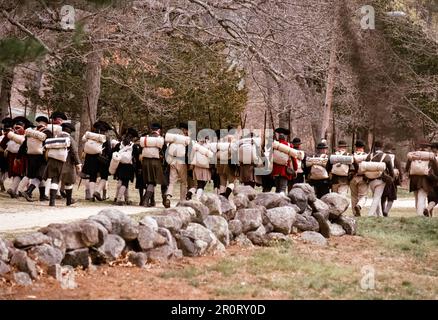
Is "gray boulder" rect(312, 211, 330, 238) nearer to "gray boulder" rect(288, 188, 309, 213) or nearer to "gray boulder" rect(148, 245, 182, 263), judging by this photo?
"gray boulder" rect(288, 188, 309, 213)

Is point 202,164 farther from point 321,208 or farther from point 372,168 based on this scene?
point 321,208

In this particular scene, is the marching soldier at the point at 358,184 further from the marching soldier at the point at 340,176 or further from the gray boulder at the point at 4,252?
the gray boulder at the point at 4,252

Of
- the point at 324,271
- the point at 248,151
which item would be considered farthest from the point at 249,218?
the point at 248,151

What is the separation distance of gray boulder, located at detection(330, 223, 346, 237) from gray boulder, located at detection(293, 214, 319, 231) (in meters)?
0.44

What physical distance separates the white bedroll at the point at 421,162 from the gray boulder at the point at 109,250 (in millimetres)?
9423

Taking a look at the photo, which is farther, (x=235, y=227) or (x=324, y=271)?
(x=235, y=227)

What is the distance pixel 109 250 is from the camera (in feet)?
27.5

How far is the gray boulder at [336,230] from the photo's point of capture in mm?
12200

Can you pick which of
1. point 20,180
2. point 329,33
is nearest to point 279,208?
point 20,180

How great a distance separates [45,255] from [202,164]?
26.7ft
